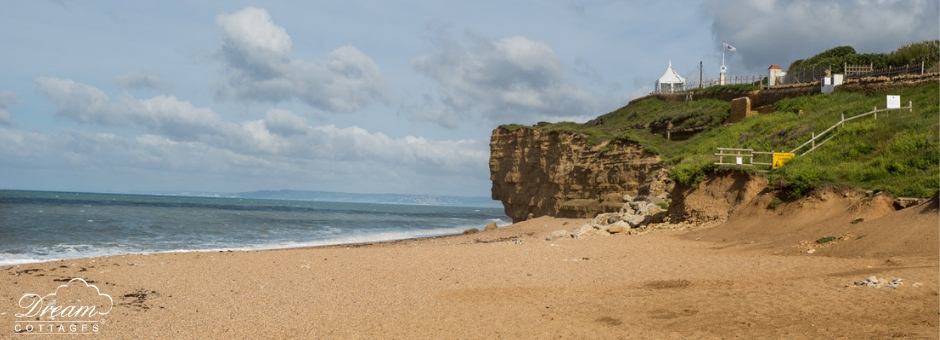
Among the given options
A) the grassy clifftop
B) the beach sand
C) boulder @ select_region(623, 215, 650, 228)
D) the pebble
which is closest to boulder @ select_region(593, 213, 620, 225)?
boulder @ select_region(623, 215, 650, 228)

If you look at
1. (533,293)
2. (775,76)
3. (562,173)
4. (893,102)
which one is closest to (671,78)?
(775,76)

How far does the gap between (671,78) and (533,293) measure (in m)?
54.0

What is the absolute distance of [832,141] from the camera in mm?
23516

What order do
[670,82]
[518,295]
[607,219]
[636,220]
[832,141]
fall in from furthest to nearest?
[670,82] < [607,219] < [636,220] < [832,141] < [518,295]

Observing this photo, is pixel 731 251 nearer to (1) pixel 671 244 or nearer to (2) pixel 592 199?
(1) pixel 671 244

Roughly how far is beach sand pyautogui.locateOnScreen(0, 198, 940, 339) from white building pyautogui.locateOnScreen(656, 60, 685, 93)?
44519mm

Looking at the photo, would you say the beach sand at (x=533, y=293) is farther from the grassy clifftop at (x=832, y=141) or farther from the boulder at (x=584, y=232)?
the boulder at (x=584, y=232)

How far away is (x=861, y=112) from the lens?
2692cm

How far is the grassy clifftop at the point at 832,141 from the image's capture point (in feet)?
59.0

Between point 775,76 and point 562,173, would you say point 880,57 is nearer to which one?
point 775,76

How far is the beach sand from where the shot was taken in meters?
9.15

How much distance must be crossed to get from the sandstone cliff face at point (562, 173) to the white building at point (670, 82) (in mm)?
19509

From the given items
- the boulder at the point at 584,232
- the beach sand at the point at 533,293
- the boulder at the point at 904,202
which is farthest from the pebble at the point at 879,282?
the boulder at the point at 584,232

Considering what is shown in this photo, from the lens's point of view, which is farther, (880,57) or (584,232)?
(880,57)
